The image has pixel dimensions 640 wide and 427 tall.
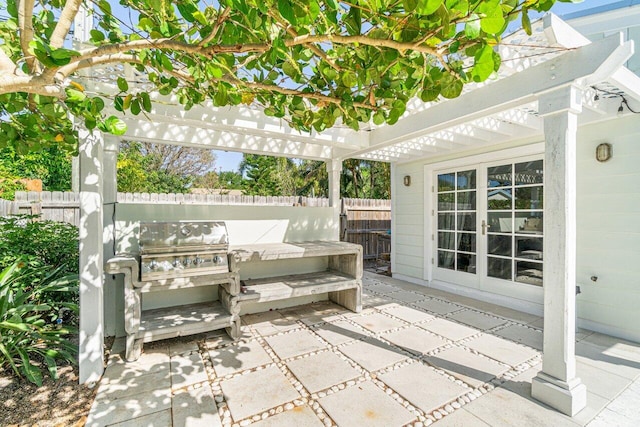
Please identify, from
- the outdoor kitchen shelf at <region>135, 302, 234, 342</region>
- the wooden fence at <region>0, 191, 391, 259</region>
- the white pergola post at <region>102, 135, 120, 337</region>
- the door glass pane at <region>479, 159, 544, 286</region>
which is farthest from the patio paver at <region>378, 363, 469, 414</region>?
the wooden fence at <region>0, 191, 391, 259</region>

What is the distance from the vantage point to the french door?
398cm

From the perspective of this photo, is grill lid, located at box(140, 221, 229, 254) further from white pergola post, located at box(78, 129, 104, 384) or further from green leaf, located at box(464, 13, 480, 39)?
green leaf, located at box(464, 13, 480, 39)

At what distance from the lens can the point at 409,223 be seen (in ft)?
19.0

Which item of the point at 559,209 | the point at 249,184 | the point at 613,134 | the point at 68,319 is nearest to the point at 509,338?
the point at 559,209

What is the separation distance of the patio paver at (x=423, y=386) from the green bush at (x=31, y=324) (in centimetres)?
268

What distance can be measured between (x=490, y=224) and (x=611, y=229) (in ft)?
4.63

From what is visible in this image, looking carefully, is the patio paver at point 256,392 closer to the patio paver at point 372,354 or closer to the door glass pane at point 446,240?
the patio paver at point 372,354

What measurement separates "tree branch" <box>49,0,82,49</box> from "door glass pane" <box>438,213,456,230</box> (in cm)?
513

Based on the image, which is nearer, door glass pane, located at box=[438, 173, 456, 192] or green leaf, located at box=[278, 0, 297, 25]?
green leaf, located at box=[278, 0, 297, 25]

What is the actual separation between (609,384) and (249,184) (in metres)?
15.0

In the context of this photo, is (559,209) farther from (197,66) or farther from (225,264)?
(225,264)

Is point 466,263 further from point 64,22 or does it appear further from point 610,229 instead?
point 64,22

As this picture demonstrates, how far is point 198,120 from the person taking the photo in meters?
2.87

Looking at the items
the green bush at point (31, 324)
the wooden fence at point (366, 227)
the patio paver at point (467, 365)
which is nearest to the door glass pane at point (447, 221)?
the patio paver at point (467, 365)
